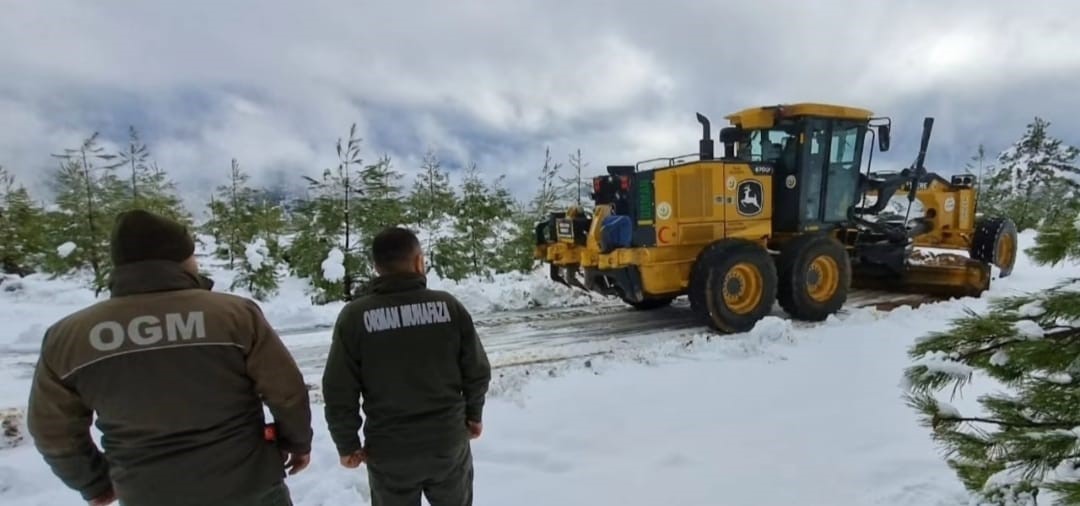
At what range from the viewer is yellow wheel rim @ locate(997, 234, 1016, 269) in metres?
9.87

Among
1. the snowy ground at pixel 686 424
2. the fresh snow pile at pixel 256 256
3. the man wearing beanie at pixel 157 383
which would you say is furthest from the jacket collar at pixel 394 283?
the fresh snow pile at pixel 256 256

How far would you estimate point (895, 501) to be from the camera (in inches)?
122

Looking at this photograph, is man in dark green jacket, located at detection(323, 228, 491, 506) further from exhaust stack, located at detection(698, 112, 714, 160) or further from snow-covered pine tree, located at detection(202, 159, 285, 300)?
snow-covered pine tree, located at detection(202, 159, 285, 300)

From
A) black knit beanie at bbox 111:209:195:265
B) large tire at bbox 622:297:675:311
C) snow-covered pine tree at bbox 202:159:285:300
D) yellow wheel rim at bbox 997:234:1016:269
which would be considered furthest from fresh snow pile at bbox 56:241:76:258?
yellow wheel rim at bbox 997:234:1016:269

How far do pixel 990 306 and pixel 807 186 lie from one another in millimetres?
6577

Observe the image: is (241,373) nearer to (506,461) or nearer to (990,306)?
(506,461)

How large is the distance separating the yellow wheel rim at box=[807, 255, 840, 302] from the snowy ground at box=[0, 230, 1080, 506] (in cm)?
71

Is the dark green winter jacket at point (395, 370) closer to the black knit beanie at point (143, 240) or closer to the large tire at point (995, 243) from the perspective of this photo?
the black knit beanie at point (143, 240)

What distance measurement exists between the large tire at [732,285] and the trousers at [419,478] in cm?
503

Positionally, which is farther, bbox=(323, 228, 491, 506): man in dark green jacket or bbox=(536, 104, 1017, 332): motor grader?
bbox=(536, 104, 1017, 332): motor grader

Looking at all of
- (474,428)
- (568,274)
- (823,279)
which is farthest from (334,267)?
(474,428)

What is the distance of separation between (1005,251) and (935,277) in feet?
5.34

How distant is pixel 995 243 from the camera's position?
961cm

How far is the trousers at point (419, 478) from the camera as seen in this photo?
8.26 ft
